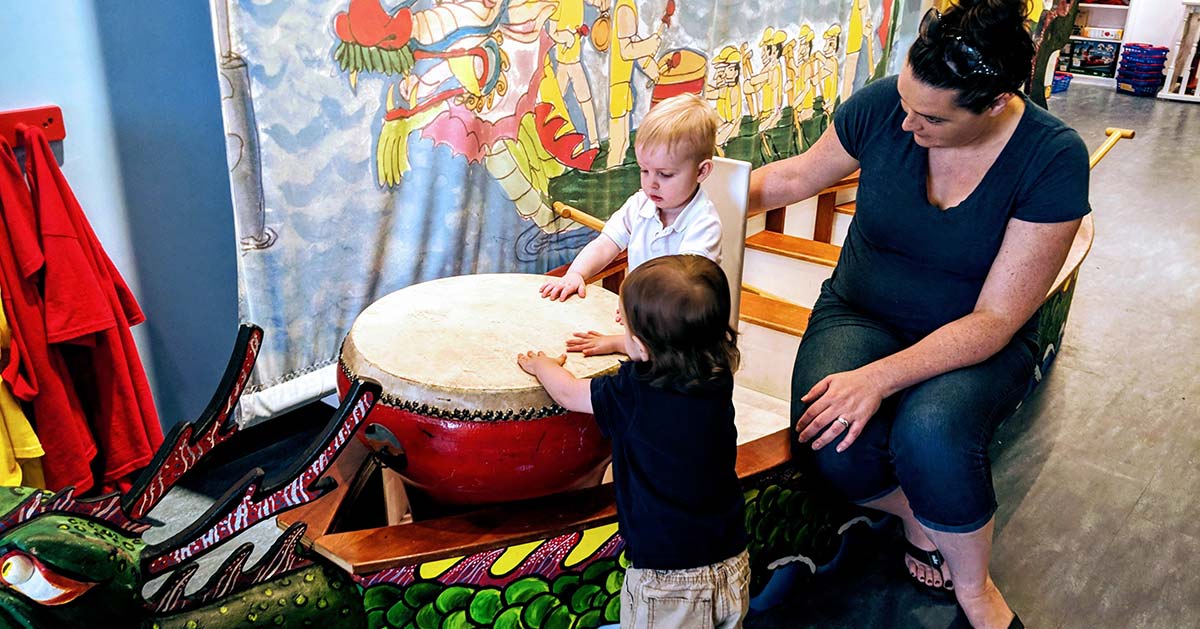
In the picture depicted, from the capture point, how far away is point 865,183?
1.82 meters

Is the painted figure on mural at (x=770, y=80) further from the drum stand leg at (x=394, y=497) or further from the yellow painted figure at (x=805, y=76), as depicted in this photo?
the drum stand leg at (x=394, y=497)

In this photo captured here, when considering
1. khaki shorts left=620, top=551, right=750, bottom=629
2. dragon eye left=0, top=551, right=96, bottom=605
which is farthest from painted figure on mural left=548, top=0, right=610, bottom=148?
dragon eye left=0, top=551, right=96, bottom=605

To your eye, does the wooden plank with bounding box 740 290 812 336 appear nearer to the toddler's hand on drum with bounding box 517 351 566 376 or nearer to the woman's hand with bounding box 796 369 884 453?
the woman's hand with bounding box 796 369 884 453

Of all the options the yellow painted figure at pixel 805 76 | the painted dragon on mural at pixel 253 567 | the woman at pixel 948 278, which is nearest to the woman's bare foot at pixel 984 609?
the woman at pixel 948 278

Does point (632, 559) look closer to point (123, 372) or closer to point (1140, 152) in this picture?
point (123, 372)

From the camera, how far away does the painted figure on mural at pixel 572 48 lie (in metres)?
2.43

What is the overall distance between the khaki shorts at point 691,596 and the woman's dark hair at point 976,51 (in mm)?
851

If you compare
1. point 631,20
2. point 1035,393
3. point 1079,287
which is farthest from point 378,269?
point 1079,287

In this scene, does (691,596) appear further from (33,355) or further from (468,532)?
(33,355)

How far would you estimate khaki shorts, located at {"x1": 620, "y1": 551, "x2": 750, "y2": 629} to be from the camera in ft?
4.53

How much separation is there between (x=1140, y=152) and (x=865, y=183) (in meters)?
6.34

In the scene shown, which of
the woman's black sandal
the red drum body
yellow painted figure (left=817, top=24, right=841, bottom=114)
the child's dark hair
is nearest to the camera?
the child's dark hair

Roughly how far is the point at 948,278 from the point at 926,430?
12.3 inches

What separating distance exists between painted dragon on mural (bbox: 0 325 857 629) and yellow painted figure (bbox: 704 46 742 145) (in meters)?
1.69
